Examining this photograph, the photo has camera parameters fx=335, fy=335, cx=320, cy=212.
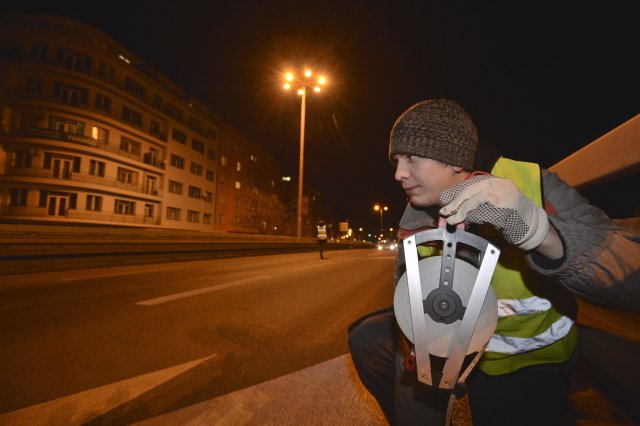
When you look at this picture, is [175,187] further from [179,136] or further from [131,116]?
[131,116]

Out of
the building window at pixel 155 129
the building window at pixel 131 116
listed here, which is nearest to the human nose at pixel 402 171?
the building window at pixel 131 116

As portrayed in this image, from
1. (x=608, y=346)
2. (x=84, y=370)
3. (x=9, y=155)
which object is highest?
(x=9, y=155)

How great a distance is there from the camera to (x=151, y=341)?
292 centimetres

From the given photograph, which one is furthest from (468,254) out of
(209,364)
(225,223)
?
(225,223)

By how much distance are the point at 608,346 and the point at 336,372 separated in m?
1.49

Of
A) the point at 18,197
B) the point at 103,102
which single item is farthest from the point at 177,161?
the point at 18,197

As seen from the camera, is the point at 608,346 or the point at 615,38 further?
the point at 615,38

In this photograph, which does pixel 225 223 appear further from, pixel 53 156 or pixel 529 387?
pixel 529 387

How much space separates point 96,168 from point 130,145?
446 cm

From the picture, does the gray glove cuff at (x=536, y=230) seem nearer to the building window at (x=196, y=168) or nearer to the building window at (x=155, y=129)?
the building window at (x=155, y=129)

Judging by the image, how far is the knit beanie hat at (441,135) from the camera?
146 cm

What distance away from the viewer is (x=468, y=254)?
113 centimetres

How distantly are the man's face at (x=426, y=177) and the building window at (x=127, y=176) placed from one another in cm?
3915

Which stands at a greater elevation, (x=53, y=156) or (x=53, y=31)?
(x=53, y=31)
